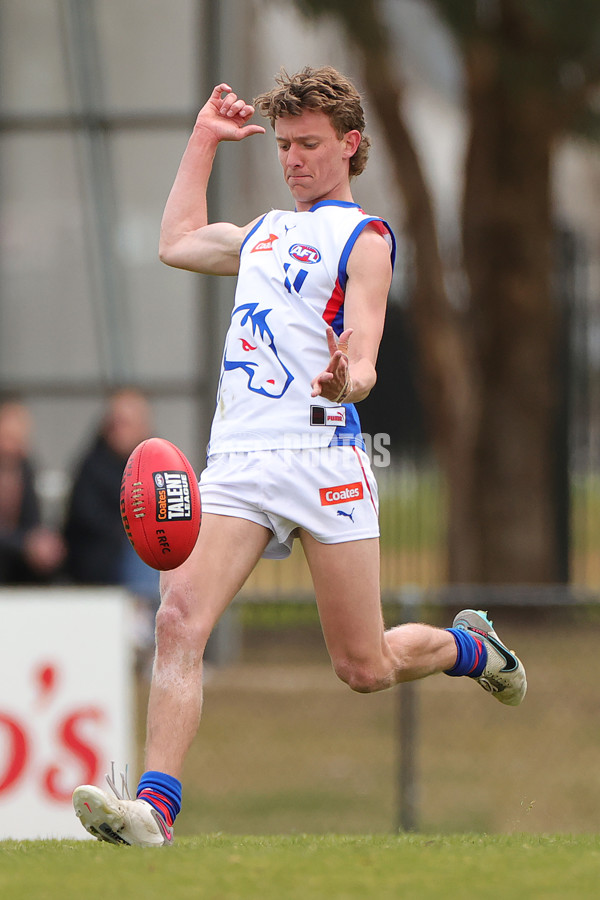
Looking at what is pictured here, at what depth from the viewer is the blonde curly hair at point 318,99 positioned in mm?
4551

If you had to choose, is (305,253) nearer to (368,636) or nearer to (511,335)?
(368,636)

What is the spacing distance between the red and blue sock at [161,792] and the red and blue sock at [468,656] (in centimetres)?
130

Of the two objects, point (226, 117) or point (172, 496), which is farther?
point (226, 117)

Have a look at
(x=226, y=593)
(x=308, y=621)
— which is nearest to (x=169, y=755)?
(x=226, y=593)

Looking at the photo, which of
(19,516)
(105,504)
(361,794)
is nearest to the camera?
(361,794)

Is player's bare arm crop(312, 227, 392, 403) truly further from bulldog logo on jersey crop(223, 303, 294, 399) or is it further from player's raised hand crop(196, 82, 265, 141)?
player's raised hand crop(196, 82, 265, 141)

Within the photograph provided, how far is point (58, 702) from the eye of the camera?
7.13 meters

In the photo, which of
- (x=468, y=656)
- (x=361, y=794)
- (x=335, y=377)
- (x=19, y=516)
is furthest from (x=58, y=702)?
(x=335, y=377)

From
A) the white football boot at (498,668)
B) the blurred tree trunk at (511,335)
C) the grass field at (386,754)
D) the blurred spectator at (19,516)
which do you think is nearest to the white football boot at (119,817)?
the white football boot at (498,668)

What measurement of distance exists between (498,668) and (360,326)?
1568 mm

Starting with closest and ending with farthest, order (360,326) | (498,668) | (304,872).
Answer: (304,872) < (360,326) < (498,668)

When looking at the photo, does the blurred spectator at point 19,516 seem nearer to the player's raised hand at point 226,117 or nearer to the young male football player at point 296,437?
the player's raised hand at point 226,117

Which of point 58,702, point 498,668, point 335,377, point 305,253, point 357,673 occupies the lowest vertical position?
point 58,702

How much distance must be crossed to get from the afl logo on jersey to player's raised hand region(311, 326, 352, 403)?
47cm
